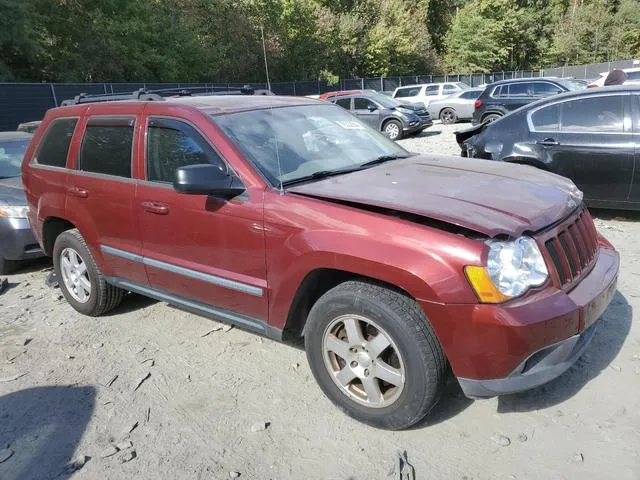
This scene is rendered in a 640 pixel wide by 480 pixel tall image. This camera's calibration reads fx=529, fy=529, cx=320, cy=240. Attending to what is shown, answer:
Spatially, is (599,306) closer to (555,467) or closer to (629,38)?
(555,467)

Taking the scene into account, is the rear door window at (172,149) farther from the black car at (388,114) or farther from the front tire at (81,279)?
the black car at (388,114)

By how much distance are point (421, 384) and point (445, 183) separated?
1215 millimetres

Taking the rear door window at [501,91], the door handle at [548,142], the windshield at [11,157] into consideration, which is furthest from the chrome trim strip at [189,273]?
the rear door window at [501,91]

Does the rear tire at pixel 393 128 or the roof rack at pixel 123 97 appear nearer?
the roof rack at pixel 123 97

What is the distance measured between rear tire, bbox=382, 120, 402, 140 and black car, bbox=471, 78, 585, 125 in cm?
247

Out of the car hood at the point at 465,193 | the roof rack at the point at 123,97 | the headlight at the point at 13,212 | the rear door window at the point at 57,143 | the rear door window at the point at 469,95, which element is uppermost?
the roof rack at the point at 123,97

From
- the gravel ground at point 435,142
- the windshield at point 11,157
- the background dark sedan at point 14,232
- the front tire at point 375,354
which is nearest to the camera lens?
the front tire at point 375,354

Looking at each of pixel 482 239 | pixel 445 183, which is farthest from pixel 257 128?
pixel 482 239

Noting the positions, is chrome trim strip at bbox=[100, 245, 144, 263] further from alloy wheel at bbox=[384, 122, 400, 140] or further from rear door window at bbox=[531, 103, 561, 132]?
alloy wheel at bbox=[384, 122, 400, 140]

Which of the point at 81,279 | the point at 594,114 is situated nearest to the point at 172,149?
the point at 81,279

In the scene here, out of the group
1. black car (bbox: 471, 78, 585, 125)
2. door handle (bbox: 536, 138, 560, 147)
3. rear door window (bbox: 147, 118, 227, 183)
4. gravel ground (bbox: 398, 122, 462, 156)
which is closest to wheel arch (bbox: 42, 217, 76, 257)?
rear door window (bbox: 147, 118, 227, 183)

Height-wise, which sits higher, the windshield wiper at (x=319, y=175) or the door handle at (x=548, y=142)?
the windshield wiper at (x=319, y=175)

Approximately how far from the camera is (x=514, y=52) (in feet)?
193

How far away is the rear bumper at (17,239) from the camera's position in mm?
5957
